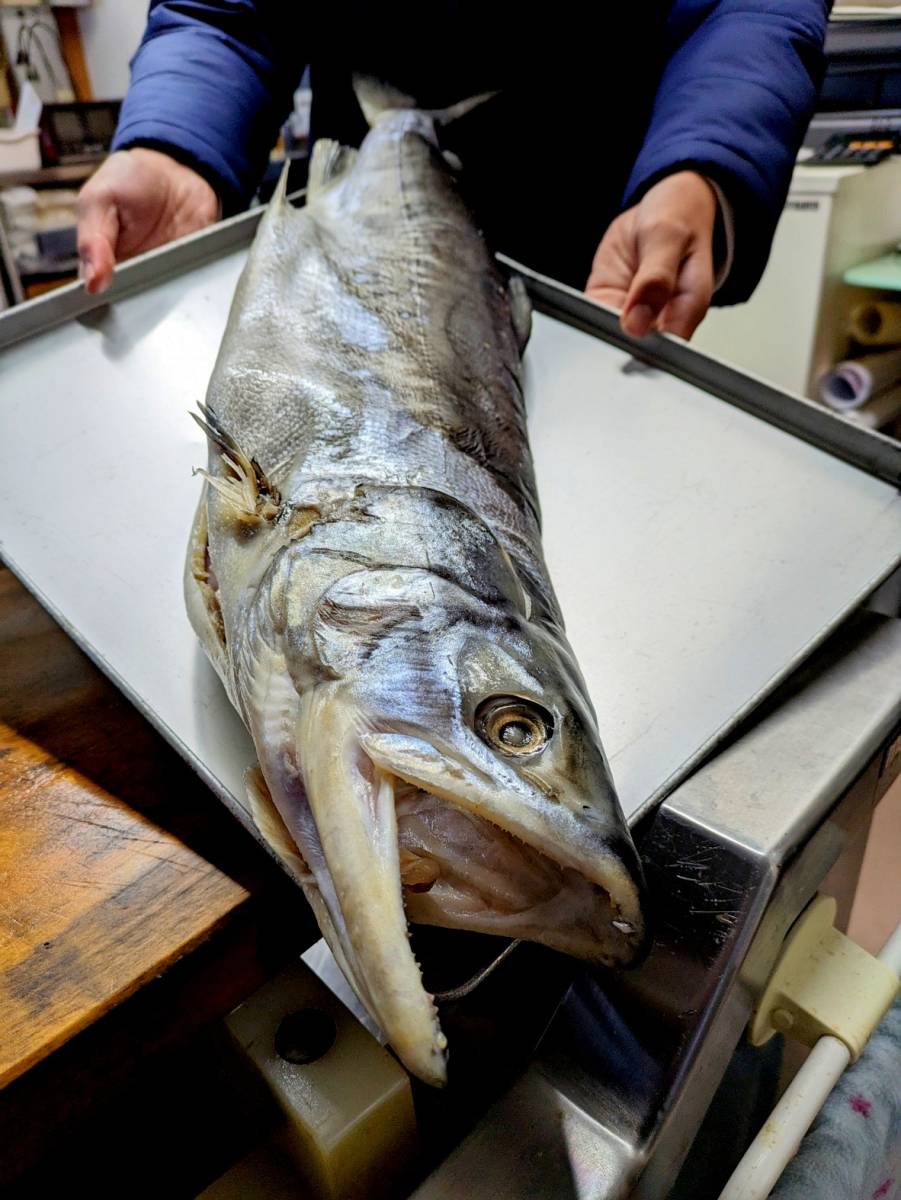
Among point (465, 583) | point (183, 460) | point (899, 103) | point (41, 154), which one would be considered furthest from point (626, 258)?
point (41, 154)

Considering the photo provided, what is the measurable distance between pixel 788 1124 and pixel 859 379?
3.15m

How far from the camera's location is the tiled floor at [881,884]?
171 centimetres

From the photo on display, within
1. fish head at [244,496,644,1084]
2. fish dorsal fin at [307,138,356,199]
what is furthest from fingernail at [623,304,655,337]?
fish head at [244,496,644,1084]

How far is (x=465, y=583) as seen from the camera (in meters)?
0.72

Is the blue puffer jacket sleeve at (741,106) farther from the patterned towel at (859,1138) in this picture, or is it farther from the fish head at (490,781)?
the patterned towel at (859,1138)

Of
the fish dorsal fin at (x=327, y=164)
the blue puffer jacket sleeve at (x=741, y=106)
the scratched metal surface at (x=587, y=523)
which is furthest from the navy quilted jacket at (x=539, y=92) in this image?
the scratched metal surface at (x=587, y=523)

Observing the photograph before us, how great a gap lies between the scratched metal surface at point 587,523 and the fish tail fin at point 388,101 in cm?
49

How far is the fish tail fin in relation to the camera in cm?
159

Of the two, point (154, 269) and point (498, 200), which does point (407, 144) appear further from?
point (154, 269)

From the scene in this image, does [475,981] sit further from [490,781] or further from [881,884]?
[881,884]

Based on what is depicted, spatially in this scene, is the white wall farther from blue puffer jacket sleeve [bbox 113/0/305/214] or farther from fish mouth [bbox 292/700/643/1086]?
fish mouth [bbox 292/700/643/1086]

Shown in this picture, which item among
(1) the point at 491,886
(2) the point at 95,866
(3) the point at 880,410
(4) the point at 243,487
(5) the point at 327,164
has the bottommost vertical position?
(3) the point at 880,410

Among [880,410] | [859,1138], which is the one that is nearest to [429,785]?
[859,1138]

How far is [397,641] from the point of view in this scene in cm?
66
